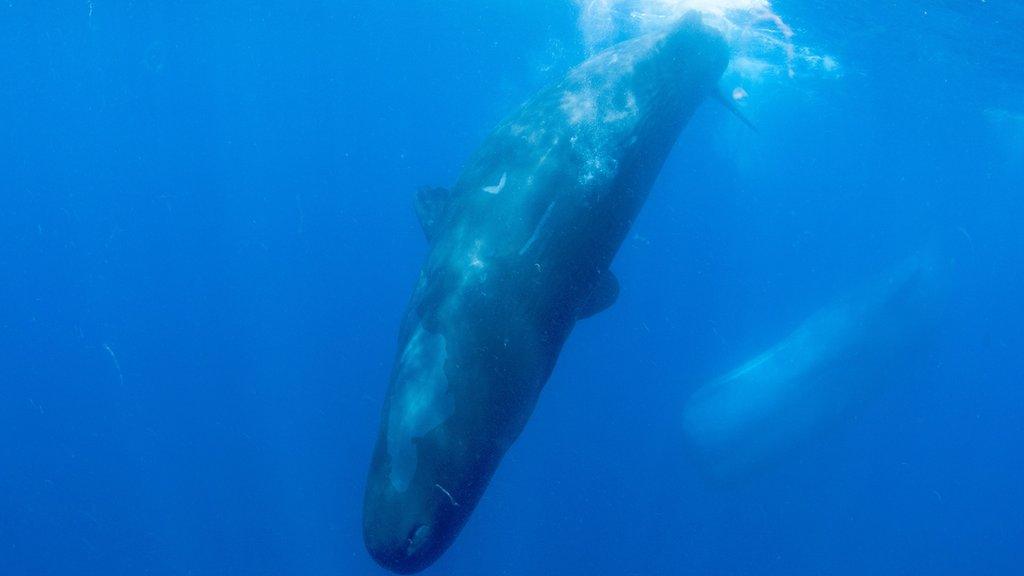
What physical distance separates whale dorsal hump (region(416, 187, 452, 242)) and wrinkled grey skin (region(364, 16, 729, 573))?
23mm

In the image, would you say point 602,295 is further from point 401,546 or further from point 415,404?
point 401,546

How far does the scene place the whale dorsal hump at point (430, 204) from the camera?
7.22 metres

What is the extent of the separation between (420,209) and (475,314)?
2004 millimetres

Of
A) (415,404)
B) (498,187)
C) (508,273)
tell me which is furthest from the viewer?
→ (498,187)

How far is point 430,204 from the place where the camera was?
7.31 m

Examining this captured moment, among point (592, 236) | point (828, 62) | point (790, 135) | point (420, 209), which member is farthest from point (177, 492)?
point (790, 135)

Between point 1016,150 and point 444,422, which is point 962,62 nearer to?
point 1016,150

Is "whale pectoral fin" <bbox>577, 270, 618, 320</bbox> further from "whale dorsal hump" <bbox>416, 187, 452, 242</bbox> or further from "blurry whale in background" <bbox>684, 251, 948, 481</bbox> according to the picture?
"blurry whale in background" <bbox>684, 251, 948, 481</bbox>

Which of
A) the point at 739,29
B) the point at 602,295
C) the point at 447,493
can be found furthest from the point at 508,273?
the point at 739,29

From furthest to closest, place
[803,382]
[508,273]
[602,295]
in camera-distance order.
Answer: [803,382], [602,295], [508,273]

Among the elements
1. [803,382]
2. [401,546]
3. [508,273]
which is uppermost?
[508,273]

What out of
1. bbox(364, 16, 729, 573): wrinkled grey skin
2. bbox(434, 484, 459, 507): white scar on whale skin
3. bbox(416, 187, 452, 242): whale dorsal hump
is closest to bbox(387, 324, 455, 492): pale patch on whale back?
bbox(364, 16, 729, 573): wrinkled grey skin

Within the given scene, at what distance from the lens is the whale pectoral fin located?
6.77 m

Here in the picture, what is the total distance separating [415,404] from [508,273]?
1382 millimetres
